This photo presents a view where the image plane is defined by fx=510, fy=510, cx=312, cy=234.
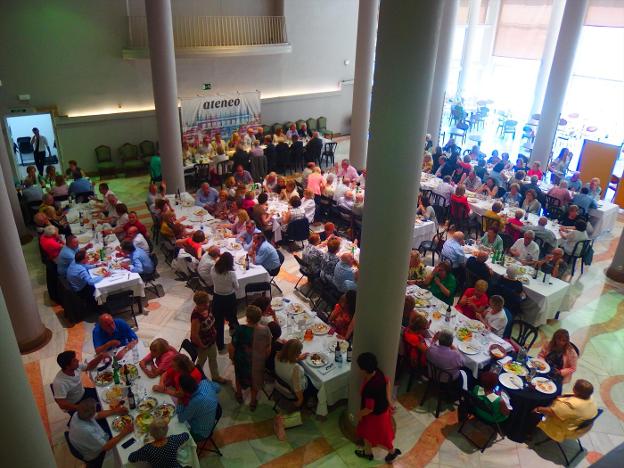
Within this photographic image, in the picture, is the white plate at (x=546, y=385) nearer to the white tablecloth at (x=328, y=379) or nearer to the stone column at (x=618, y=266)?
the white tablecloth at (x=328, y=379)

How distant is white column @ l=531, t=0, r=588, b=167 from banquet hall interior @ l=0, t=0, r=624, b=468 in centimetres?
6

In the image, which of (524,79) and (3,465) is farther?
(524,79)

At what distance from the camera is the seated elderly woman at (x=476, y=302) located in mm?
7441

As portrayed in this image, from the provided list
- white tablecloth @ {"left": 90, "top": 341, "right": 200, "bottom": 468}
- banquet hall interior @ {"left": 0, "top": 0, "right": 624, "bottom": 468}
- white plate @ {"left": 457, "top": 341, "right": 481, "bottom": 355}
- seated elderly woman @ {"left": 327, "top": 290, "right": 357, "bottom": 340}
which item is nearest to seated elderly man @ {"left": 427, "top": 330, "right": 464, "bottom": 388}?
banquet hall interior @ {"left": 0, "top": 0, "right": 624, "bottom": 468}

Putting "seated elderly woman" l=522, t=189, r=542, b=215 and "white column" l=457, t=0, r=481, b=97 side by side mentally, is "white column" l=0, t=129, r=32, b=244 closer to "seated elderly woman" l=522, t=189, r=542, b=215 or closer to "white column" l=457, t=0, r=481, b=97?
"seated elderly woman" l=522, t=189, r=542, b=215

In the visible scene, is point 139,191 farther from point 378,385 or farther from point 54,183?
point 378,385

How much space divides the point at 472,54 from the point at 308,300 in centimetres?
1883

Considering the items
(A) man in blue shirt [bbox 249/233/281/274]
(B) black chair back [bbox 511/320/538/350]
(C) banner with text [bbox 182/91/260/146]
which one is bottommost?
(B) black chair back [bbox 511/320/538/350]

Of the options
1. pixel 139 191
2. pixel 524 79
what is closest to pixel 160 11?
pixel 139 191

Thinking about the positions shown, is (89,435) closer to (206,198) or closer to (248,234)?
(248,234)

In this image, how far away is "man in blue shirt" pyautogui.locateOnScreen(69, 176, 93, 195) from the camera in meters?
11.2

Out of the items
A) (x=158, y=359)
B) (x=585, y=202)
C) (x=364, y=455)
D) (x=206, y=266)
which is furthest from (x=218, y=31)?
(x=364, y=455)

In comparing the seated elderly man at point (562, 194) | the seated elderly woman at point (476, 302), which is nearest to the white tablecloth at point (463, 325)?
the seated elderly woman at point (476, 302)

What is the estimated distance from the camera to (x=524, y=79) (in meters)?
25.2
